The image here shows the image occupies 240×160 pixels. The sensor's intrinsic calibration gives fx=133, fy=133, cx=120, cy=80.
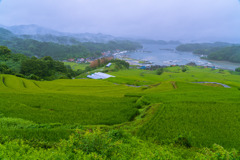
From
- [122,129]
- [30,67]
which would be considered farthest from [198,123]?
[30,67]

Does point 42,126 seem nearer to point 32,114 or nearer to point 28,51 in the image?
point 32,114

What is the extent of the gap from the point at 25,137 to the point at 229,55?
441ft

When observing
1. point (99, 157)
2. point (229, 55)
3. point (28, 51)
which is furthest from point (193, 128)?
point (229, 55)

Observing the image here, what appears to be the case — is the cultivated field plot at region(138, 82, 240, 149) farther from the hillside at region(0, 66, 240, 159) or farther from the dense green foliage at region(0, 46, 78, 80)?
the dense green foliage at region(0, 46, 78, 80)

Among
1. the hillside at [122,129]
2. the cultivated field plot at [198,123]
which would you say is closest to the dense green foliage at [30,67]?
the hillside at [122,129]

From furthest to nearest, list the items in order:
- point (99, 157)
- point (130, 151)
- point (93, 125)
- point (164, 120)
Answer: point (164, 120), point (93, 125), point (130, 151), point (99, 157)

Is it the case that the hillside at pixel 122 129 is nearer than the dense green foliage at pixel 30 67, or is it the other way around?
the hillside at pixel 122 129

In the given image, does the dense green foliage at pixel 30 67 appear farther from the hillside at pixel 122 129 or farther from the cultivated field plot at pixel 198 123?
the cultivated field plot at pixel 198 123

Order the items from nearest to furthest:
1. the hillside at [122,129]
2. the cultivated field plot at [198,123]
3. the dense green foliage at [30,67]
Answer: the hillside at [122,129] < the cultivated field plot at [198,123] < the dense green foliage at [30,67]

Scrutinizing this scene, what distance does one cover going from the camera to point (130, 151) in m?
5.29

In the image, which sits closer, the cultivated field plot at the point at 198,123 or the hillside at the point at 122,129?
the hillside at the point at 122,129

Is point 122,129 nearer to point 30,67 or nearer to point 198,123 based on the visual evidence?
point 198,123

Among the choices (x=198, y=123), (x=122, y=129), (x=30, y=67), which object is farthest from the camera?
(x=30, y=67)

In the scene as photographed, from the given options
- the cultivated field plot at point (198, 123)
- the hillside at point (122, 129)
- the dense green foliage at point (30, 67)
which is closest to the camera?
the hillside at point (122, 129)
